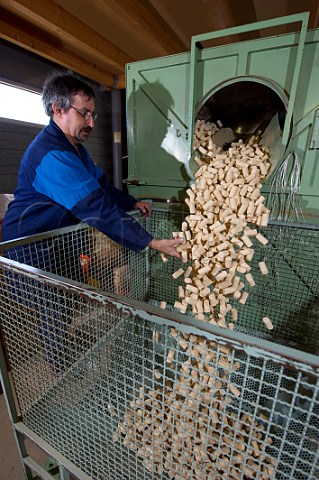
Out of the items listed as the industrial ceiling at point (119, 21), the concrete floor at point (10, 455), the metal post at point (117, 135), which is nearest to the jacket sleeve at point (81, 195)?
the concrete floor at point (10, 455)

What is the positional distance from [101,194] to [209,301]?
0.75 m

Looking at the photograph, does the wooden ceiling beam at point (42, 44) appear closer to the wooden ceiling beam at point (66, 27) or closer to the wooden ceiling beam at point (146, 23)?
the wooden ceiling beam at point (66, 27)

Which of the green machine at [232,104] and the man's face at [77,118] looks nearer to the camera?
the man's face at [77,118]

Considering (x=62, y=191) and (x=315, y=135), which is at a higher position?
(x=315, y=135)

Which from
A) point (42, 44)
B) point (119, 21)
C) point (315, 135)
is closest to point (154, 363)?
point (315, 135)

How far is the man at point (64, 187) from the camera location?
1.22 m

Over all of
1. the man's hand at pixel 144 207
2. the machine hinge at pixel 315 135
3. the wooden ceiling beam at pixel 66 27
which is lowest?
the man's hand at pixel 144 207

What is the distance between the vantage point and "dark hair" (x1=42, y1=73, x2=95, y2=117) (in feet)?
4.39

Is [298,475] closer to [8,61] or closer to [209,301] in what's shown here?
[209,301]

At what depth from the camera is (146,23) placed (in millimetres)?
2525

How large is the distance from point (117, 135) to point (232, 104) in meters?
3.12

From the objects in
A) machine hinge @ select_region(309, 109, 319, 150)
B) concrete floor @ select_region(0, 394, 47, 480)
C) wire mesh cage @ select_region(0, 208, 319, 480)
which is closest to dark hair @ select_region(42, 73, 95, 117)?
wire mesh cage @ select_region(0, 208, 319, 480)

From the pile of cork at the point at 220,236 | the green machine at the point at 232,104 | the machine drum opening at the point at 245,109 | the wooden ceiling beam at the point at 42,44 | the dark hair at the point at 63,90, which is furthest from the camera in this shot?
the wooden ceiling beam at the point at 42,44

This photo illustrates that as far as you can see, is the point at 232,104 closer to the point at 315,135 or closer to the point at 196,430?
the point at 315,135
